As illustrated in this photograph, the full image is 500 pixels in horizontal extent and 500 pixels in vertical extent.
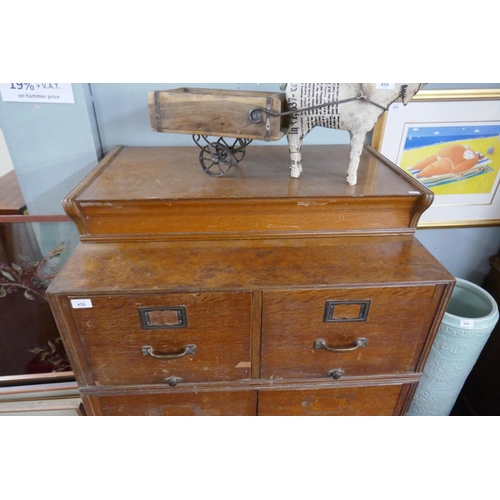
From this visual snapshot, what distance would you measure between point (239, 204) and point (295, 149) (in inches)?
8.5

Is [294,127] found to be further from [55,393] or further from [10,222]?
[55,393]

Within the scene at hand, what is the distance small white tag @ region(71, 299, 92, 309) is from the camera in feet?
2.64

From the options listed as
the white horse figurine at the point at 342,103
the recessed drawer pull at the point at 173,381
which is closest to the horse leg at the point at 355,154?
the white horse figurine at the point at 342,103

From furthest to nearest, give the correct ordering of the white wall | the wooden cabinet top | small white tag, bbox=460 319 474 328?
the white wall
small white tag, bbox=460 319 474 328
the wooden cabinet top

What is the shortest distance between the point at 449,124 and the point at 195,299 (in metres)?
1.09

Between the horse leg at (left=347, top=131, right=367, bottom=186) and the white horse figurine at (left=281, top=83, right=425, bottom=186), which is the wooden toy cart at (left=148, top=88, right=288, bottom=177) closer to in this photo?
the white horse figurine at (left=281, top=83, right=425, bottom=186)

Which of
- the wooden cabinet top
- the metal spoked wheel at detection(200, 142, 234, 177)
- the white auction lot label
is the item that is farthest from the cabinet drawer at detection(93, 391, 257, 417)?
the white auction lot label

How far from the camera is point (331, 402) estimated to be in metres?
1.02

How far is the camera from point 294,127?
0.93m

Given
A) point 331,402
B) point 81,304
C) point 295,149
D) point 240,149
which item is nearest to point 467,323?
point 331,402

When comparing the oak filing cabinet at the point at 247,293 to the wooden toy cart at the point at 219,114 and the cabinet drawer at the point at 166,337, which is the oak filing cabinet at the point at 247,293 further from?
the wooden toy cart at the point at 219,114

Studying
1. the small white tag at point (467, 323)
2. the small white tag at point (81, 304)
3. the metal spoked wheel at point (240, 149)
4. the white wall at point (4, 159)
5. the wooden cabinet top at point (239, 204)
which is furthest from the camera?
the white wall at point (4, 159)

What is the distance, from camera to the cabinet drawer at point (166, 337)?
82 centimetres

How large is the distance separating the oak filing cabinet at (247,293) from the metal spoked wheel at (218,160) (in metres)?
0.02
